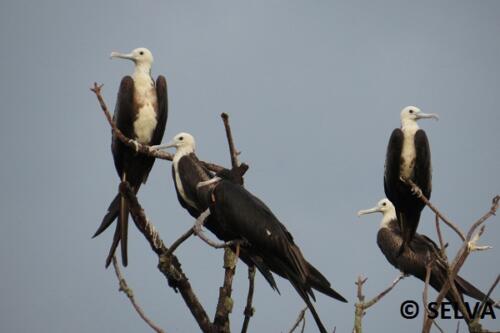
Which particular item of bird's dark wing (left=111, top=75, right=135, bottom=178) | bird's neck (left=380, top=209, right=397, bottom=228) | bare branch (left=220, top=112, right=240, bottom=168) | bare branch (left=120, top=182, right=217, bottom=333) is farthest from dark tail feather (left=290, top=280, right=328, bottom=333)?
bird's neck (left=380, top=209, right=397, bottom=228)

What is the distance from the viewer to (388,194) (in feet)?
30.7

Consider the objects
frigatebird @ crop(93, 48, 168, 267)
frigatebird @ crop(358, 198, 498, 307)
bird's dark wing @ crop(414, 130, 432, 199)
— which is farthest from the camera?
frigatebird @ crop(358, 198, 498, 307)

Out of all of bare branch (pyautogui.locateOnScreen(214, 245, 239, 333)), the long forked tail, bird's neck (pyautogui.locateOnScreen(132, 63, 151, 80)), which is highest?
bird's neck (pyautogui.locateOnScreen(132, 63, 151, 80))

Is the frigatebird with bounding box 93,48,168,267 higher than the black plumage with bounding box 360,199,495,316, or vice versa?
the frigatebird with bounding box 93,48,168,267

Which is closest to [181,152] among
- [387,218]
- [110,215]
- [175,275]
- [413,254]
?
[110,215]

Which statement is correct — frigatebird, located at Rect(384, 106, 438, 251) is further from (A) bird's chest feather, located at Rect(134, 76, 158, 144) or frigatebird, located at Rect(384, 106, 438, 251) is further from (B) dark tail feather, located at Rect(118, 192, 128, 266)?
(B) dark tail feather, located at Rect(118, 192, 128, 266)

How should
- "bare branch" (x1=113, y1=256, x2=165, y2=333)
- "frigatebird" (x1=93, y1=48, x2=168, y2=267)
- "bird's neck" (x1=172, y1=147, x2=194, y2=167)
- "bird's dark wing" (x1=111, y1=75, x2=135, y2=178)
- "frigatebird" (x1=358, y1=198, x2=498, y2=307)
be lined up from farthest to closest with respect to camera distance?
"frigatebird" (x1=358, y1=198, x2=498, y2=307) → "bird's dark wing" (x1=111, y1=75, x2=135, y2=178) → "frigatebird" (x1=93, y1=48, x2=168, y2=267) → "bird's neck" (x1=172, y1=147, x2=194, y2=167) → "bare branch" (x1=113, y1=256, x2=165, y2=333)

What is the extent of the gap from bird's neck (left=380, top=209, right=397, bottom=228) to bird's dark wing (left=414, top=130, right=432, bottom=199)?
107 inches

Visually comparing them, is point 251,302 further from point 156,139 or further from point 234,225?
point 156,139

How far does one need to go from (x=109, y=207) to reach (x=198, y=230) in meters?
2.22

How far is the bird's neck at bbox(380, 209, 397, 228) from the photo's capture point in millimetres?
11887

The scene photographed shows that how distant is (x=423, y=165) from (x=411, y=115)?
692 millimetres

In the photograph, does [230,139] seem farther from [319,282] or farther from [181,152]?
[181,152]

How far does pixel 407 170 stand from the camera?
920cm
